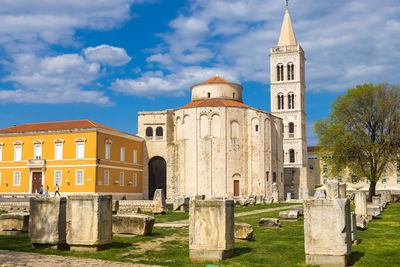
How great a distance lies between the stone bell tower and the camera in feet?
235

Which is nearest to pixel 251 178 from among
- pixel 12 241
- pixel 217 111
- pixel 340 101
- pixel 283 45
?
pixel 217 111

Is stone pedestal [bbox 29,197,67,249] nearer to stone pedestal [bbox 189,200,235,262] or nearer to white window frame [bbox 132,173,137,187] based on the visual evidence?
stone pedestal [bbox 189,200,235,262]

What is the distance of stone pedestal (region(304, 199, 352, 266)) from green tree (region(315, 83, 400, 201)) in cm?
2768

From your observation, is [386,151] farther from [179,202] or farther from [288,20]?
[288,20]

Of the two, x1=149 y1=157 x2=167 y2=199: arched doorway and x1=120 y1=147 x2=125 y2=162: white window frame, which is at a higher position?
x1=120 y1=147 x2=125 y2=162: white window frame

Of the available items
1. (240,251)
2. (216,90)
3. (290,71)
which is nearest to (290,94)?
(290,71)

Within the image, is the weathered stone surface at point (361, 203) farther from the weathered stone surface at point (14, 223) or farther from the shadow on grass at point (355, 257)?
the weathered stone surface at point (14, 223)

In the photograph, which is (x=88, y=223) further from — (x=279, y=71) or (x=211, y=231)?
(x=279, y=71)

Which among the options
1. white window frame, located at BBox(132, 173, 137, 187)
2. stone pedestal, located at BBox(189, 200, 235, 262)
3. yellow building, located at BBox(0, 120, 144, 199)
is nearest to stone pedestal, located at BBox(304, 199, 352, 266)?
stone pedestal, located at BBox(189, 200, 235, 262)

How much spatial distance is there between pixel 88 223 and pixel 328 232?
517 centimetres

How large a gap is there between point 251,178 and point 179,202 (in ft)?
77.1

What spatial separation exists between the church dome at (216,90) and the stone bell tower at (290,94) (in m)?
19.4

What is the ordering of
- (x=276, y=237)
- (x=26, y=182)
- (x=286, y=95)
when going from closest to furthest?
(x=276, y=237), (x=26, y=182), (x=286, y=95)

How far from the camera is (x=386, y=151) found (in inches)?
1347
